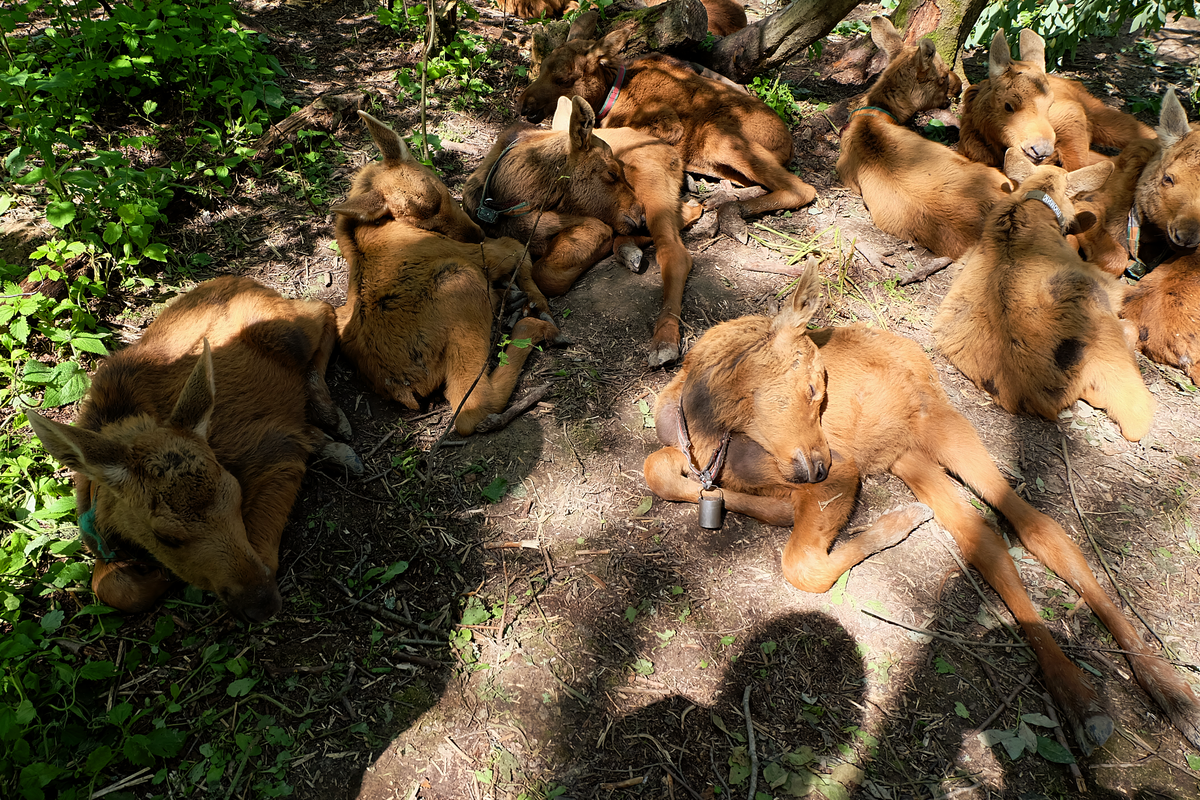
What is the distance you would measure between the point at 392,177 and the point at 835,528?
3871 mm

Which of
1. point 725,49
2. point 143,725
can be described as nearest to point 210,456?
point 143,725

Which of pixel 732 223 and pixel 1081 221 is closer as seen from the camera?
pixel 1081 221

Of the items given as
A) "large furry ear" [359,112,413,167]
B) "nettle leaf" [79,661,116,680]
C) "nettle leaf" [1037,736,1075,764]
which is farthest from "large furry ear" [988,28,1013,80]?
"nettle leaf" [79,661,116,680]

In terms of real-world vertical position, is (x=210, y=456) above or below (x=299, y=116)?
below

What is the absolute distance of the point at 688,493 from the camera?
3729 millimetres

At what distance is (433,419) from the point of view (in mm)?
4316

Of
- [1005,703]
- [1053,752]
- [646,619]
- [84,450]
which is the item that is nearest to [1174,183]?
[1005,703]

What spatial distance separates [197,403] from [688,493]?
2675 mm

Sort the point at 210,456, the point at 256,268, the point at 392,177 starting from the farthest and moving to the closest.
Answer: the point at 256,268, the point at 392,177, the point at 210,456

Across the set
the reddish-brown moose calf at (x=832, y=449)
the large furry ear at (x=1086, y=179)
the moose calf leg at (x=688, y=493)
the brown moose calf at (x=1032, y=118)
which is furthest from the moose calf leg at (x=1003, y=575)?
the brown moose calf at (x=1032, y=118)

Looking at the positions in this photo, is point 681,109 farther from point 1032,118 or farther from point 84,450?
point 84,450

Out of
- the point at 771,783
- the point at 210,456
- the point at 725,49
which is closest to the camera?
the point at 771,783

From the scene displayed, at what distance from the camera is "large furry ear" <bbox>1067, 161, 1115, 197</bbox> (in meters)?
4.99

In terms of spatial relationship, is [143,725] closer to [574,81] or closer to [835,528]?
[835,528]
